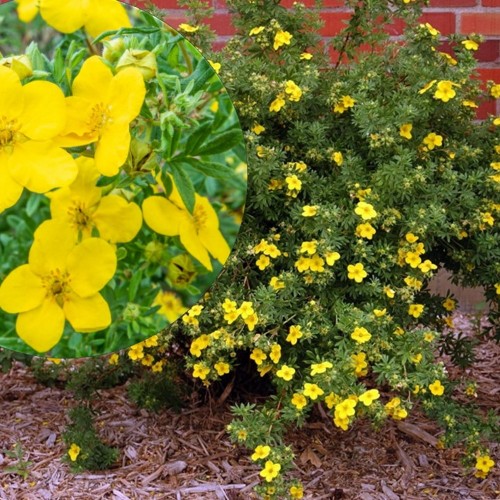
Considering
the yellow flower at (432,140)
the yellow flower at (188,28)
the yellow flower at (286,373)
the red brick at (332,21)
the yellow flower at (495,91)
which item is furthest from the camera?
the red brick at (332,21)

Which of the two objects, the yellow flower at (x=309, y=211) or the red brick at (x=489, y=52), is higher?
the red brick at (x=489, y=52)

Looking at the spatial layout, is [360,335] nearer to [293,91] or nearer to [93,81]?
[293,91]

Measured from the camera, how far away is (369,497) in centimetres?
248

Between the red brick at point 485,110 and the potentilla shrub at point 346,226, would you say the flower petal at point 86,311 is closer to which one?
the potentilla shrub at point 346,226

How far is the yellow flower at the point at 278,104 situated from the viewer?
2418 millimetres

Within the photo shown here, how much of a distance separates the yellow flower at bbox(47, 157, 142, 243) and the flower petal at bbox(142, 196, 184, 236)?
0.07 ft

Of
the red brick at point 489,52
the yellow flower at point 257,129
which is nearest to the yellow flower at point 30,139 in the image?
the yellow flower at point 257,129

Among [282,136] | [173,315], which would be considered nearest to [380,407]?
[173,315]

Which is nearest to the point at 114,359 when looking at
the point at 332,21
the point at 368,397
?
the point at 368,397

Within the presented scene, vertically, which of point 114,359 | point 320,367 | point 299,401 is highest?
point 320,367

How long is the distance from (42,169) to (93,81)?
22 cm

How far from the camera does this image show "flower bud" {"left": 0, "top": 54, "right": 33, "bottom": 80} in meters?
1.72

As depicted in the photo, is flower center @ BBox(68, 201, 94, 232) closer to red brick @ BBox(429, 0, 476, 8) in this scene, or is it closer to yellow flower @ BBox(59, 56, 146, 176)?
yellow flower @ BBox(59, 56, 146, 176)

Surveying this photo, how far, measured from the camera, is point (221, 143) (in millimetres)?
1811
